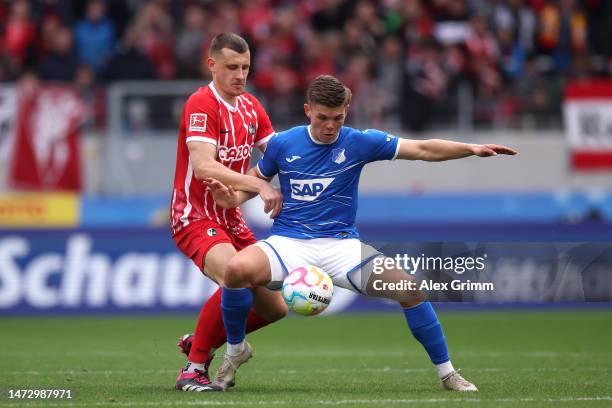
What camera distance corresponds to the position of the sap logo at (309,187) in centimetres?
876

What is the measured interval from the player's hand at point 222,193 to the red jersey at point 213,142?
426 millimetres

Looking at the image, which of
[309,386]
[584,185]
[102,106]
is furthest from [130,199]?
[309,386]

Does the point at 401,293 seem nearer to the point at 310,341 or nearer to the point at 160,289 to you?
the point at 310,341

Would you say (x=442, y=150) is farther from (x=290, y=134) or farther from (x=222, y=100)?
(x=222, y=100)

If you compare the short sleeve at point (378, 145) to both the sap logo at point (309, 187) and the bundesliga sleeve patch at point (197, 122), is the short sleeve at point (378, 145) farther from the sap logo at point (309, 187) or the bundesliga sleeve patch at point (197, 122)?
the bundesliga sleeve patch at point (197, 122)

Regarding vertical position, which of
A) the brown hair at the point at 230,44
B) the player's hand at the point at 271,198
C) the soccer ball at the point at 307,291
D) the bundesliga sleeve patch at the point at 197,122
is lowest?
the soccer ball at the point at 307,291

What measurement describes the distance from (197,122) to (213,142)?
193 mm

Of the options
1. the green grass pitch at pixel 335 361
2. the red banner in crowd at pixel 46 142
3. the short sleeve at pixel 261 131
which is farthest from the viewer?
the red banner in crowd at pixel 46 142

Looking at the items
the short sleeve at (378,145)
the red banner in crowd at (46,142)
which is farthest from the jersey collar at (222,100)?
the red banner in crowd at (46,142)

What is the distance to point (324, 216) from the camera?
8789 mm

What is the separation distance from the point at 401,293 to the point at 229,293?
1253 millimetres

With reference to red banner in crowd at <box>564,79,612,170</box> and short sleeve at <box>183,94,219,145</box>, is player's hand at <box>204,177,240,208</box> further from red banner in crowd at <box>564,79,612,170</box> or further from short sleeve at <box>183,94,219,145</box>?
red banner in crowd at <box>564,79,612,170</box>

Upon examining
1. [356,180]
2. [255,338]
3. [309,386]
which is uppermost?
[356,180]

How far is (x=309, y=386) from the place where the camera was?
9141mm
